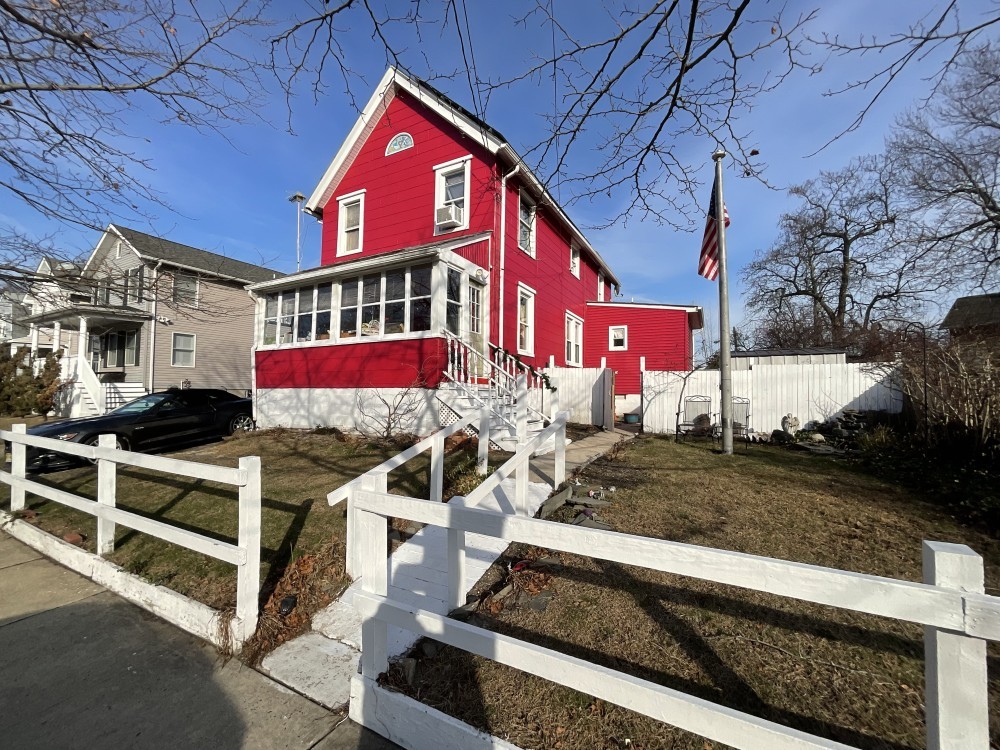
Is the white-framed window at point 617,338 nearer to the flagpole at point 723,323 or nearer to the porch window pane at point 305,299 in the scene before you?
the flagpole at point 723,323

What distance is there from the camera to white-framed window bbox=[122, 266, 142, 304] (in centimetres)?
477

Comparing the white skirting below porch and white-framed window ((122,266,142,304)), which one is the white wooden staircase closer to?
the white skirting below porch

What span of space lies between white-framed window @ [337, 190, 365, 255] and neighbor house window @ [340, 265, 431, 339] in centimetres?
356

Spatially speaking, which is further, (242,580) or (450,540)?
(242,580)

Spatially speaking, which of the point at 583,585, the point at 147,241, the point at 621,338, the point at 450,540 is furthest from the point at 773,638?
the point at 147,241

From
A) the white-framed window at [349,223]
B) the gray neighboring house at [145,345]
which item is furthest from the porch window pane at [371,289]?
the gray neighboring house at [145,345]

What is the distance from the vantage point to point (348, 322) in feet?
37.2

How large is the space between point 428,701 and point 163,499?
5.52m

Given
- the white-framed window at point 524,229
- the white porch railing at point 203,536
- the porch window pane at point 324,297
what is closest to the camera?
the white porch railing at point 203,536

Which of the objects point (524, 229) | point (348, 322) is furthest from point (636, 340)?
point (348, 322)

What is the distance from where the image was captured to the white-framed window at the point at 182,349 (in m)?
19.0

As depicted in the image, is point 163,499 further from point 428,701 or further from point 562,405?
point 562,405

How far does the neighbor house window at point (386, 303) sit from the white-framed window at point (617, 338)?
10.7 m

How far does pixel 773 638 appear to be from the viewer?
2.69m
